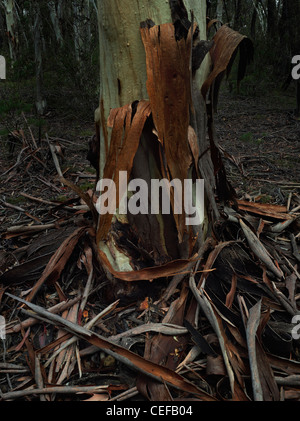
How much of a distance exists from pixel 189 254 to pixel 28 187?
2264 millimetres

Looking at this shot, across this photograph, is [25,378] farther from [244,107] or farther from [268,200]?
[244,107]

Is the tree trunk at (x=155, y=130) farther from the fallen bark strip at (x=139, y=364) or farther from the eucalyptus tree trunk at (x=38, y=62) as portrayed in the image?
the eucalyptus tree trunk at (x=38, y=62)

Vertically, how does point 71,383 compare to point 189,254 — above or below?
below

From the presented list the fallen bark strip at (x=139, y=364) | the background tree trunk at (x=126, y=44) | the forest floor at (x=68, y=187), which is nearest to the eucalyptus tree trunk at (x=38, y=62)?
the forest floor at (x=68, y=187)

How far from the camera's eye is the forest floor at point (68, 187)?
1.62 meters

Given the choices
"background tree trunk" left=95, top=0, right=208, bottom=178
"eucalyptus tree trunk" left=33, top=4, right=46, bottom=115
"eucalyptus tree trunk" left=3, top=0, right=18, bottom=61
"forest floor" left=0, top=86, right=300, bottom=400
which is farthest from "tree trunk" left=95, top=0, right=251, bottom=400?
"eucalyptus tree trunk" left=3, top=0, right=18, bottom=61

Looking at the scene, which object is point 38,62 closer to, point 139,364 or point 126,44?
point 126,44

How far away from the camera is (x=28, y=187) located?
334cm

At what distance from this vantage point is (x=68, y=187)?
3.39 meters

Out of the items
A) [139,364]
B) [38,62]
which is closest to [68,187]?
[139,364]

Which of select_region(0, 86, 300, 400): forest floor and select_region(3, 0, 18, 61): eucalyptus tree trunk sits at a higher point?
select_region(3, 0, 18, 61): eucalyptus tree trunk

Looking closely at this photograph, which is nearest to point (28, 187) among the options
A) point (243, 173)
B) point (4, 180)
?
point (4, 180)

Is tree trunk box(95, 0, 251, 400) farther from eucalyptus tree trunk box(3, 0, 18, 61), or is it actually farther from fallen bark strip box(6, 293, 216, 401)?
eucalyptus tree trunk box(3, 0, 18, 61)

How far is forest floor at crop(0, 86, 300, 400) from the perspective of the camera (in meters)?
1.62
